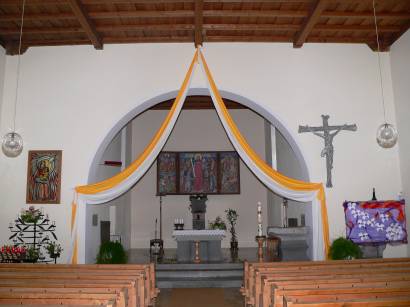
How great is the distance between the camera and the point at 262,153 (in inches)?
469

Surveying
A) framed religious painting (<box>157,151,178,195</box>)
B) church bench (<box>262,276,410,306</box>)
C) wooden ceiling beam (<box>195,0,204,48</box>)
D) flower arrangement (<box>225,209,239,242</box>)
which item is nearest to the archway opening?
framed religious painting (<box>157,151,178,195</box>)

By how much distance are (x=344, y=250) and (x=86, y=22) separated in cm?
530

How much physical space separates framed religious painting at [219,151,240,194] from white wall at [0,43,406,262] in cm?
463

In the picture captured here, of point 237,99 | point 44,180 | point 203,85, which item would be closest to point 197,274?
point 44,180

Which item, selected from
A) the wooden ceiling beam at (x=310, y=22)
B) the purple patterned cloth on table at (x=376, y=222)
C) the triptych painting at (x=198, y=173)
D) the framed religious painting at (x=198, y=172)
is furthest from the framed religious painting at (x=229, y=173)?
the purple patterned cloth on table at (x=376, y=222)

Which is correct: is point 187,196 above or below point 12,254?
above

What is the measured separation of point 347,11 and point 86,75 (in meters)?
4.54

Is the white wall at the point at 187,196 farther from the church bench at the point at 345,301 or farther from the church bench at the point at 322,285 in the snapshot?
the church bench at the point at 345,301

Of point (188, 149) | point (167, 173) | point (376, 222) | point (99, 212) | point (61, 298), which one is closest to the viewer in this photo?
point (61, 298)

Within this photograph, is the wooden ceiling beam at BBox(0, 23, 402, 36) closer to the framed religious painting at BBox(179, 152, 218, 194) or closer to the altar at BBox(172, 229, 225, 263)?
the altar at BBox(172, 229, 225, 263)

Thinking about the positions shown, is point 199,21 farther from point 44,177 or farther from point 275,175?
point 44,177

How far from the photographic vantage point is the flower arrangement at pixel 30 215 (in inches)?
259

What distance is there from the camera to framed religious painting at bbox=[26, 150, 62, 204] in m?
6.88

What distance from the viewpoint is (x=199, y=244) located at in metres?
8.15
